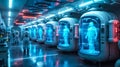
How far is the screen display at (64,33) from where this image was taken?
16087mm

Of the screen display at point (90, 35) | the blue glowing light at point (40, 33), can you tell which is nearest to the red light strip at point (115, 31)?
the screen display at point (90, 35)

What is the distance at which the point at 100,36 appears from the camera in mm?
11289

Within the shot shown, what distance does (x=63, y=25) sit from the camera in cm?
1670

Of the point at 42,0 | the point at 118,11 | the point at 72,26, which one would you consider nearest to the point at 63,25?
the point at 72,26

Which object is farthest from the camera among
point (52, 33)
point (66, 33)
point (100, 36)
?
point (52, 33)

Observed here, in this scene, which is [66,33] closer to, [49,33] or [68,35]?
[68,35]

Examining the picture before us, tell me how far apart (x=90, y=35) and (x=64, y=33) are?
4.75 m

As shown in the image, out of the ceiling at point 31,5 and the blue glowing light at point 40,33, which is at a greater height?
the ceiling at point 31,5

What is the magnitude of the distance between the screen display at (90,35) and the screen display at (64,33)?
10.8ft

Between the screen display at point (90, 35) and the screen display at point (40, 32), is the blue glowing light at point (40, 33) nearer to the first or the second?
the screen display at point (40, 32)

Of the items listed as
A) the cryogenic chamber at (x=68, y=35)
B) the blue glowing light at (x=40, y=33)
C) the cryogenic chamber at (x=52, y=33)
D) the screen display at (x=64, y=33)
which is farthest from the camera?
the blue glowing light at (x=40, y=33)

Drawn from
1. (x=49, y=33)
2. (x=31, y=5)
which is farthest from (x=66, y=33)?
(x=49, y=33)

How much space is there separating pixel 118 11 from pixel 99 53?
2.84 m

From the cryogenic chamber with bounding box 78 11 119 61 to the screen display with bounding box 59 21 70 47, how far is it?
3.84 m
